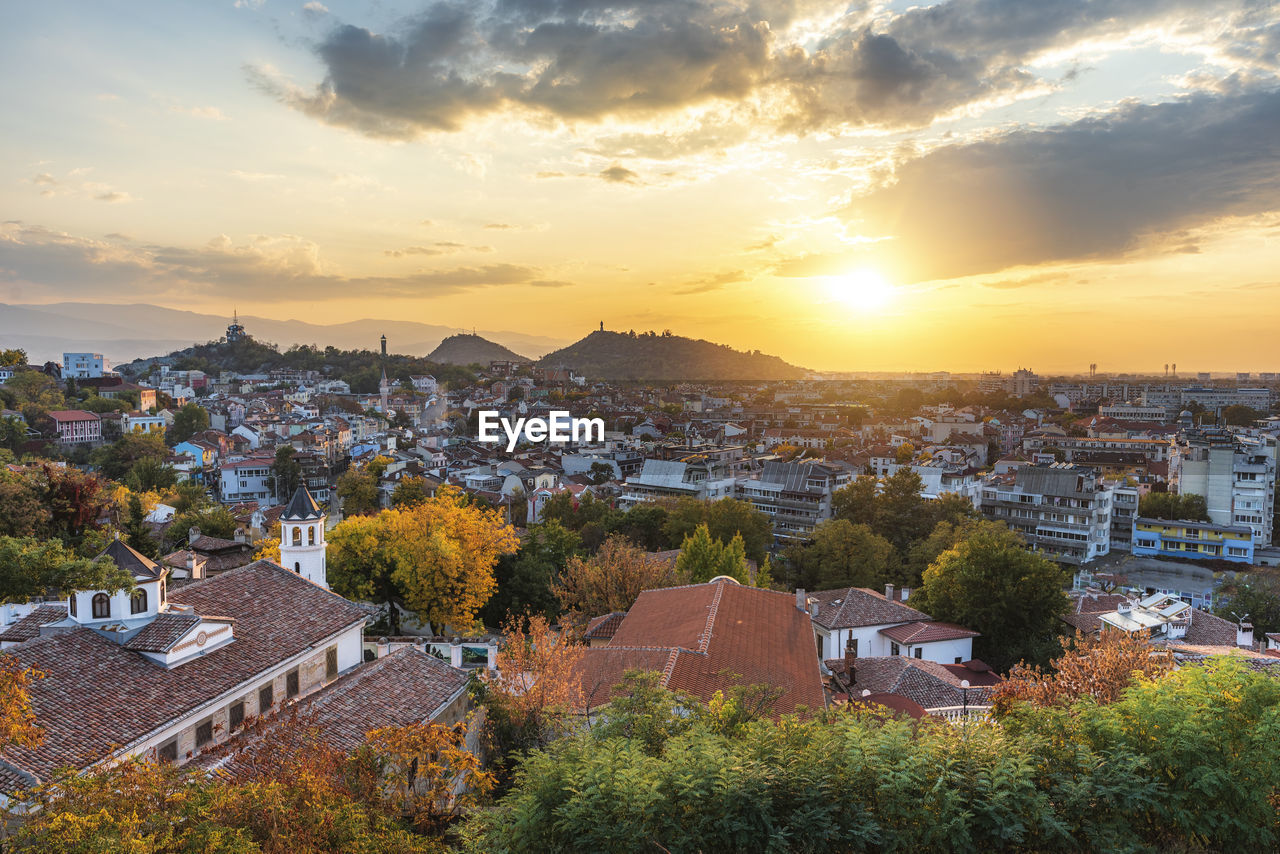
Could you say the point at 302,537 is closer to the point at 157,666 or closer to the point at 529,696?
the point at 157,666

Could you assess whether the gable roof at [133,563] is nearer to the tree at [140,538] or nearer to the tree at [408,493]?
the tree at [140,538]

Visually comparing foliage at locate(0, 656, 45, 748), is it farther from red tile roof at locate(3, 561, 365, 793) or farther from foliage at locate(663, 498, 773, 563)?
foliage at locate(663, 498, 773, 563)

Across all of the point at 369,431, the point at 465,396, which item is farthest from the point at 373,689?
the point at 465,396

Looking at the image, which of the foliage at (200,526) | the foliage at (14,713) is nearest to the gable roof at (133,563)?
the foliage at (14,713)

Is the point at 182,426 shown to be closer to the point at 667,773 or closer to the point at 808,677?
the point at 808,677

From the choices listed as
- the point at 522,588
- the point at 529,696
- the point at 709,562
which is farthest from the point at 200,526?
the point at 529,696

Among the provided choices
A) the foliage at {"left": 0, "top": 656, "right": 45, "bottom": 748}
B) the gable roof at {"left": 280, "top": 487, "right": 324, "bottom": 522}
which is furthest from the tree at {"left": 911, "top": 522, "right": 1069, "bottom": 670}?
the foliage at {"left": 0, "top": 656, "right": 45, "bottom": 748}
